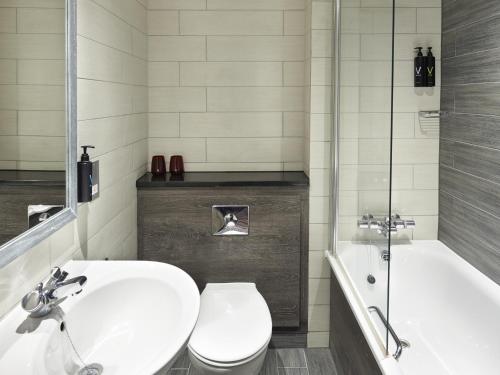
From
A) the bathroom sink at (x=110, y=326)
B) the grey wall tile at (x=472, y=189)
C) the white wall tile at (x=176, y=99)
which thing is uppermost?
the white wall tile at (x=176, y=99)

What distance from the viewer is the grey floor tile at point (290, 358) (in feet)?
8.59

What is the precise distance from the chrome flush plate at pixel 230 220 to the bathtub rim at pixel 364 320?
0.53 m

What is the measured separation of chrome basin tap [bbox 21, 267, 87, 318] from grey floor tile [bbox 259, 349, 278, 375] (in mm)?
1550

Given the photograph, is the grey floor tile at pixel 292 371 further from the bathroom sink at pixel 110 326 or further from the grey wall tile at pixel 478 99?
the grey wall tile at pixel 478 99

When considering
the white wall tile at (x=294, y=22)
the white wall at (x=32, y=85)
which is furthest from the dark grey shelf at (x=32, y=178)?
the white wall tile at (x=294, y=22)

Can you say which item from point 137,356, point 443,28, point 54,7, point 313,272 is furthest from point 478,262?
point 54,7

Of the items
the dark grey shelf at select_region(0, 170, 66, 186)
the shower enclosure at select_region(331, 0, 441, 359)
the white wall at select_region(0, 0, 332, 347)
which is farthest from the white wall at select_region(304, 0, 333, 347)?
the dark grey shelf at select_region(0, 170, 66, 186)

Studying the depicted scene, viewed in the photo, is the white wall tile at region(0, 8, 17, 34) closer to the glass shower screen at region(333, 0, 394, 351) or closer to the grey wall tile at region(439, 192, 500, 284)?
the glass shower screen at region(333, 0, 394, 351)

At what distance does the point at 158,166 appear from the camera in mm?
2865

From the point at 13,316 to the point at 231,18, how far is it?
224 centimetres

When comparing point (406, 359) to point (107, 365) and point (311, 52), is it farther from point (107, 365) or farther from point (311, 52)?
point (311, 52)

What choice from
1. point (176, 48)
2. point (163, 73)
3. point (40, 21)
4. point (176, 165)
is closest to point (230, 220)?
point (176, 165)

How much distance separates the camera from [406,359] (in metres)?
2.24

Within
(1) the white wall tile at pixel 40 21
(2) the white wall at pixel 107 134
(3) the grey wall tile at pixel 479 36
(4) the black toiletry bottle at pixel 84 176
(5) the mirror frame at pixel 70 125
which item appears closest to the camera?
(1) the white wall tile at pixel 40 21
